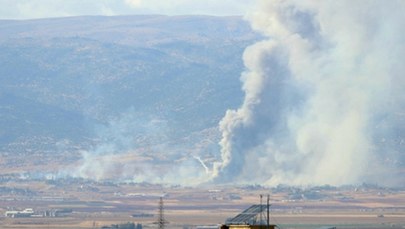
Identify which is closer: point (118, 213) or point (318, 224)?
point (318, 224)

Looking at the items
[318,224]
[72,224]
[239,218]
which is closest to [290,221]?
[318,224]

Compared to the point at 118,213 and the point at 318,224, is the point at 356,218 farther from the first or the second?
the point at 118,213

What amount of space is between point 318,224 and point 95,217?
3773cm

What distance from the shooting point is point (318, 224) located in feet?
537

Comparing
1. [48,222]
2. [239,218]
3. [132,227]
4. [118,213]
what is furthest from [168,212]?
[239,218]

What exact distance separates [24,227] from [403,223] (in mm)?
37085

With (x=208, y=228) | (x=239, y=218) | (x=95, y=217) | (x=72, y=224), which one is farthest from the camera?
(x=95, y=217)

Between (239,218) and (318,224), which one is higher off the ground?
(318,224)

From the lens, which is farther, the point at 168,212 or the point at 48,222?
the point at 168,212

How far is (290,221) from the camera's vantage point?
17088 cm

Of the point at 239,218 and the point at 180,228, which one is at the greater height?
the point at 180,228

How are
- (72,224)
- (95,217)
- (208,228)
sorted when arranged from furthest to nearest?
(95,217)
(72,224)
(208,228)

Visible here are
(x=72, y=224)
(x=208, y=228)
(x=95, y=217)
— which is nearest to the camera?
(x=208, y=228)

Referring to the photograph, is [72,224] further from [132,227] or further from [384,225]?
[384,225]
